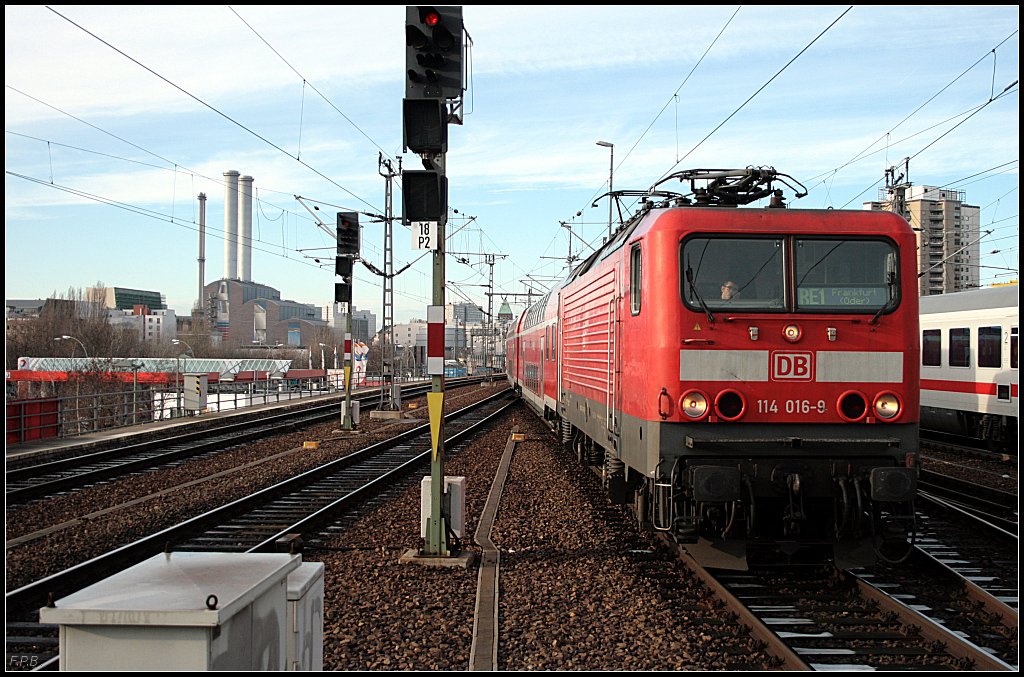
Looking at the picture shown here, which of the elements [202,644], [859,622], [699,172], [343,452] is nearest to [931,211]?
[343,452]

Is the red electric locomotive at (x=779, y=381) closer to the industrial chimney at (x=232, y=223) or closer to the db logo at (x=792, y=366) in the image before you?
the db logo at (x=792, y=366)

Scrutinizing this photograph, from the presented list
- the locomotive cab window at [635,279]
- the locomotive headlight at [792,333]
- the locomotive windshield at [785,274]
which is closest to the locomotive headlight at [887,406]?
the locomotive windshield at [785,274]

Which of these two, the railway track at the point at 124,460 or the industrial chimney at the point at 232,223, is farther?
the industrial chimney at the point at 232,223

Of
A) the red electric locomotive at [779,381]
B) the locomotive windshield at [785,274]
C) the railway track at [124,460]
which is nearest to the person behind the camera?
the red electric locomotive at [779,381]

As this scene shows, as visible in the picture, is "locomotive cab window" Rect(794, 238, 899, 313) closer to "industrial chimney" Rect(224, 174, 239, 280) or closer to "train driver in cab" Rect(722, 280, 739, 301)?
"train driver in cab" Rect(722, 280, 739, 301)

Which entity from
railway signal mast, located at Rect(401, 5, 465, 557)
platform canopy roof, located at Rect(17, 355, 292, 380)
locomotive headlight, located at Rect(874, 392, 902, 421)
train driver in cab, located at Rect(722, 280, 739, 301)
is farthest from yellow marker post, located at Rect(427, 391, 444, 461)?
platform canopy roof, located at Rect(17, 355, 292, 380)

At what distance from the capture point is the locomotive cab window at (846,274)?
7.26 meters

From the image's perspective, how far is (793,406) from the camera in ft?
23.2

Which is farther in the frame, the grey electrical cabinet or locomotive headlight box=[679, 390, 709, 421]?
locomotive headlight box=[679, 390, 709, 421]

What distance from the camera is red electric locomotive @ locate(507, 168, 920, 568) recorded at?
22.7 ft

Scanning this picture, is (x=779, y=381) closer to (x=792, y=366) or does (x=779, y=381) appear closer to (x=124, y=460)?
(x=792, y=366)

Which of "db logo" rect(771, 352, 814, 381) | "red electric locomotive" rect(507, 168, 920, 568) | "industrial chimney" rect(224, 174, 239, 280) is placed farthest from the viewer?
"industrial chimney" rect(224, 174, 239, 280)

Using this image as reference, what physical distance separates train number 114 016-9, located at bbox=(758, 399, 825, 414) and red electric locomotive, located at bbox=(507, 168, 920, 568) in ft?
0.04

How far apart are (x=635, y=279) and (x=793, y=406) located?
6.08 ft
